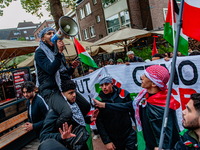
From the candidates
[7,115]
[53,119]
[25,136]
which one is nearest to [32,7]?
[7,115]

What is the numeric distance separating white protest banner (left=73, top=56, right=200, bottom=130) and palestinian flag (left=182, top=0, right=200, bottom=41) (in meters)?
1.44

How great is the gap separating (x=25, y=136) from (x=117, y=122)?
3.40m

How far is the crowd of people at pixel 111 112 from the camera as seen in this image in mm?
1540

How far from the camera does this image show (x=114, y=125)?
248cm

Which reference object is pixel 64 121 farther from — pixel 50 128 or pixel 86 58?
pixel 86 58

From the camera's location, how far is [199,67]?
2891mm

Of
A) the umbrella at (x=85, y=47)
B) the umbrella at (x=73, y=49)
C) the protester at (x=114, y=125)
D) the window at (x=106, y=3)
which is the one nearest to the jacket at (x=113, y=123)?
the protester at (x=114, y=125)

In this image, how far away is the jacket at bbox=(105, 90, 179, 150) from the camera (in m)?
1.69

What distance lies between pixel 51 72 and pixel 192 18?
5.74 feet

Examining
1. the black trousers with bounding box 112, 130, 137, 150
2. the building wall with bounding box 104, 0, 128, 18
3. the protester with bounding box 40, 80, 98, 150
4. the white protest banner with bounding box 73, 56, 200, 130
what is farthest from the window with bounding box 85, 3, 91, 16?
the black trousers with bounding box 112, 130, 137, 150

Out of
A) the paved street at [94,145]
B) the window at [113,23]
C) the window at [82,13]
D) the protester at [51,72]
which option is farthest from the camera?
the window at [82,13]

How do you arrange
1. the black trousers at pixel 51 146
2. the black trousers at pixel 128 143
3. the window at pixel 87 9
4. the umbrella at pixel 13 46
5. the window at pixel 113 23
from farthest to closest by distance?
1. the window at pixel 87 9
2. the window at pixel 113 23
3. the umbrella at pixel 13 46
4. the black trousers at pixel 128 143
5. the black trousers at pixel 51 146

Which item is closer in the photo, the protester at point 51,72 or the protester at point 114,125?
the protester at point 51,72

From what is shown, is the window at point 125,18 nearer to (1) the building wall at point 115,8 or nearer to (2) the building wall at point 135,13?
(1) the building wall at point 115,8
